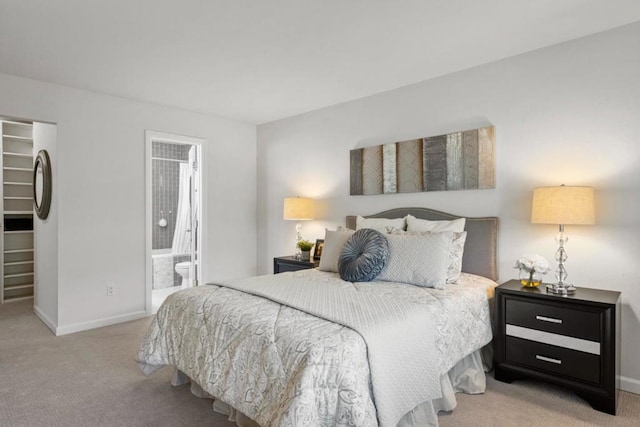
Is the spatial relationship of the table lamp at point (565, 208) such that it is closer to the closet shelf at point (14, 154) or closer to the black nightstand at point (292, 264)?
the black nightstand at point (292, 264)

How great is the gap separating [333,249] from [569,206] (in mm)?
1748

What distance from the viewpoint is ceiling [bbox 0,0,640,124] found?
2.32 metres

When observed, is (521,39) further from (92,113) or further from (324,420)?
(92,113)

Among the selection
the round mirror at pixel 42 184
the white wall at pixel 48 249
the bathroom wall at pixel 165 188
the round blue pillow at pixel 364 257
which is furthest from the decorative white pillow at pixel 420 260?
the bathroom wall at pixel 165 188

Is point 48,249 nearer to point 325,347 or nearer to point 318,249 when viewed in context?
point 318,249

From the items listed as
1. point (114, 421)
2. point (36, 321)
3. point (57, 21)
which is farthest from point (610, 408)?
point (36, 321)

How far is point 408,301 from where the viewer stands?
2207 mm

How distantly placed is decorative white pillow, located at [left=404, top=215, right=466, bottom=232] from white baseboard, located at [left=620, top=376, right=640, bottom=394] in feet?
4.74

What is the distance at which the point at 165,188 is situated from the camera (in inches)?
251

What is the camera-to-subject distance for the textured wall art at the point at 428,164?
3.17 metres

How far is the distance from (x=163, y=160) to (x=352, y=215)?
3.78 m

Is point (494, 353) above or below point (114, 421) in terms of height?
above

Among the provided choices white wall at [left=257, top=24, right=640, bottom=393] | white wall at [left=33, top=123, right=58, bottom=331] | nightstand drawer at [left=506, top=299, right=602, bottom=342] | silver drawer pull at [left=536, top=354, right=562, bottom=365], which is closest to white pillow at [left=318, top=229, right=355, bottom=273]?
white wall at [left=257, top=24, right=640, bottom=393]

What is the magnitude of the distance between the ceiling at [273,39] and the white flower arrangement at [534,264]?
1567 mm
